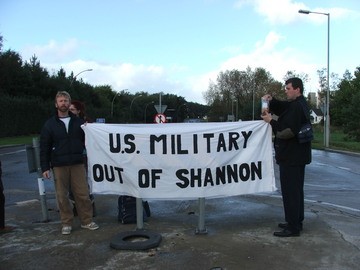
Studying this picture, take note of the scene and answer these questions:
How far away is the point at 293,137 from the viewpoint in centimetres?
552

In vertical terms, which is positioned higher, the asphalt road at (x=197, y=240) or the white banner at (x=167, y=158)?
the white banner at (x=167, y=158)

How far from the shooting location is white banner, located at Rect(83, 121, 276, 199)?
18.9 ft

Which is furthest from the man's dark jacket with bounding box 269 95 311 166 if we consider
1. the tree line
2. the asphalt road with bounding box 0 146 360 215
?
the tree line

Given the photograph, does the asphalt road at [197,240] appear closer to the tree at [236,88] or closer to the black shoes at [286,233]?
the black shoes at [286,233]

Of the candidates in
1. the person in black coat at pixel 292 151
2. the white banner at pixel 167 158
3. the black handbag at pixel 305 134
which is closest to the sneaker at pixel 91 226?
the white banner at pixel 167 158

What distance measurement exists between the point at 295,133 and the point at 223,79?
109891 millimetres

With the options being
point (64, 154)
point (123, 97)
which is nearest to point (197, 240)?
point (64, 154)

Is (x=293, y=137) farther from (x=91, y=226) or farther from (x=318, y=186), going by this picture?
(x=318, y=186)

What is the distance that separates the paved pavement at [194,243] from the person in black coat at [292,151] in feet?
0.95

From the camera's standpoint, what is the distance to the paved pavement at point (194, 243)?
468 centimetres

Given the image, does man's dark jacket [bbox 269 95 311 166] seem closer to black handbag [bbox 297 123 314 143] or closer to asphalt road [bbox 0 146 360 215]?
black handbag [bbox 297 123 314 143]

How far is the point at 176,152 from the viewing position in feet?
19.0

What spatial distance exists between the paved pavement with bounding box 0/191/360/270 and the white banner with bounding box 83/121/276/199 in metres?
0.59

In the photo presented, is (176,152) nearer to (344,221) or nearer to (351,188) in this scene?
(344,221)
